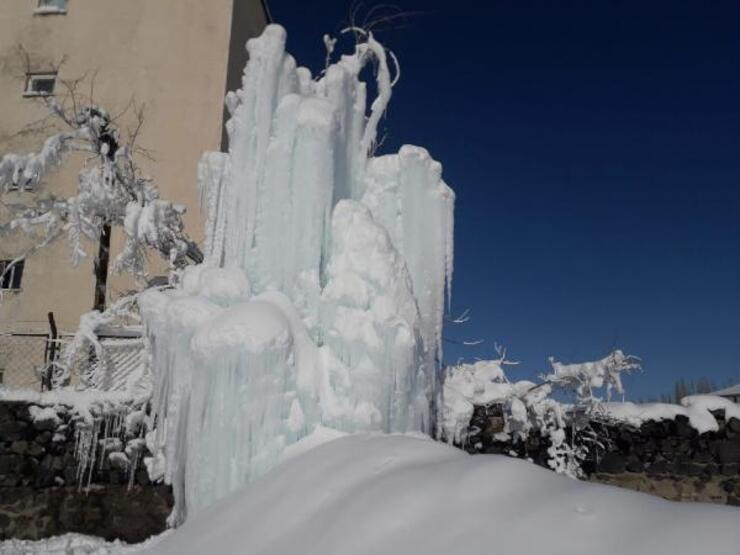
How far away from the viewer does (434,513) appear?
1910mm

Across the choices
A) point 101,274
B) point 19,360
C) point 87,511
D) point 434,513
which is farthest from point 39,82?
point 434,513

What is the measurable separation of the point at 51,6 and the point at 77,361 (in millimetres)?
10943

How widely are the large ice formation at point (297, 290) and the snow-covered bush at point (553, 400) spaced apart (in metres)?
1.73

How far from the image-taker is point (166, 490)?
23.3ft

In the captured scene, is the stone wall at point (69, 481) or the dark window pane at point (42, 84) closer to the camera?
the stone wall at point (69, 481)

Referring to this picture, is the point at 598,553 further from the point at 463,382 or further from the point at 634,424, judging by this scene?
the point at 634,424

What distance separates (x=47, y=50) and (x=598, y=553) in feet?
55.1

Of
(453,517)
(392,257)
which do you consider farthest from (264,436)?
(453,517)

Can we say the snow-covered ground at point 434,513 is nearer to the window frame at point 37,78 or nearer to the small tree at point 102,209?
the small tree at point 102,209

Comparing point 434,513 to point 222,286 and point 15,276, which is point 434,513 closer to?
point 222,286

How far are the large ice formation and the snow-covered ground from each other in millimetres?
1755

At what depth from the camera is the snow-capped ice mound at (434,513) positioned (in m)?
1.52

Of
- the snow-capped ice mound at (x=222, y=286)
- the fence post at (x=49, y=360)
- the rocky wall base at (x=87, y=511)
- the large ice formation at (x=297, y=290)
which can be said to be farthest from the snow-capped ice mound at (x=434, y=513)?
the fence post at (x=49, y=360)


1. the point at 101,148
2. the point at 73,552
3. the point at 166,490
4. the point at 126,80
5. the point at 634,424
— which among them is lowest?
the point at 73,552
